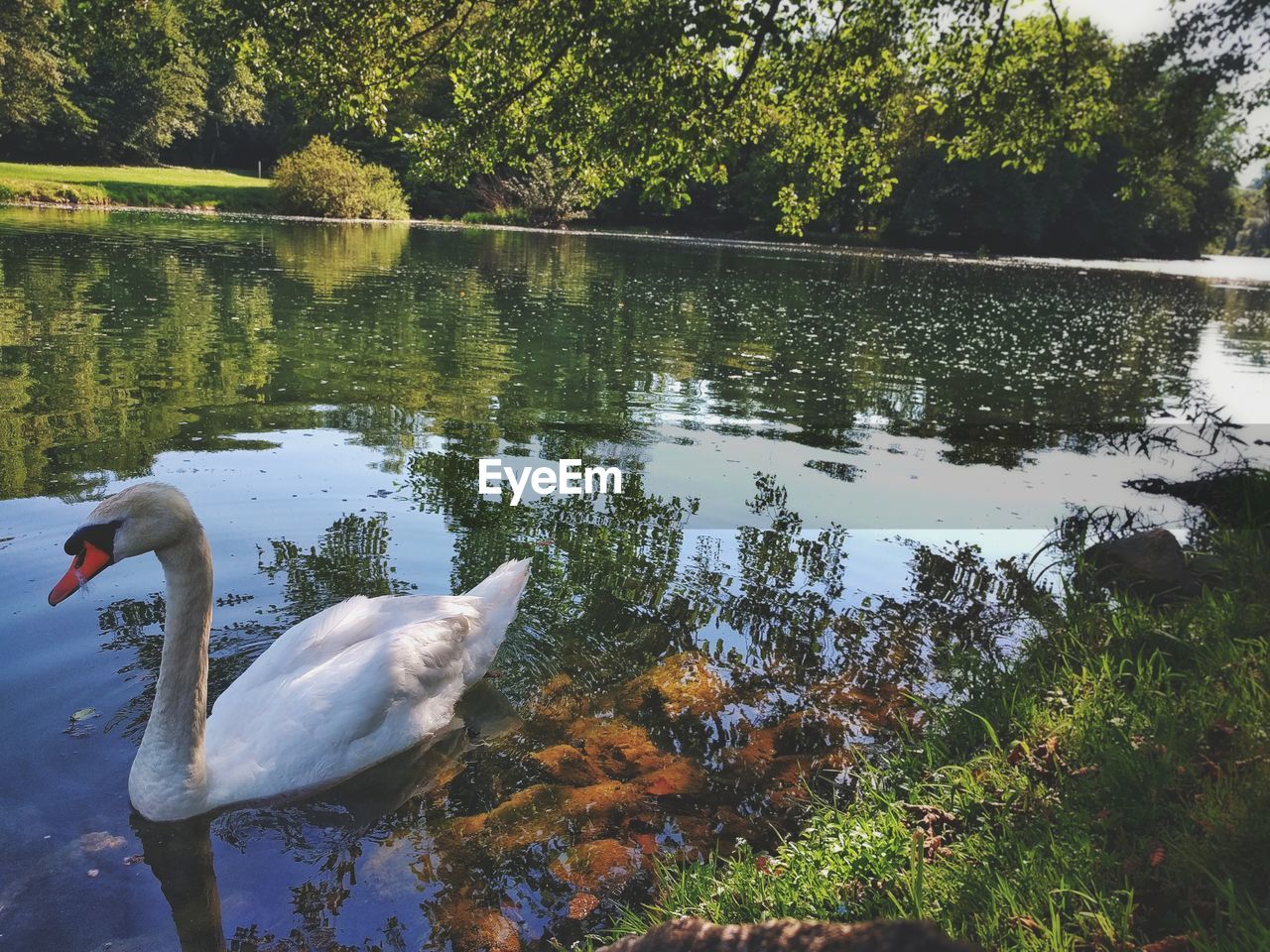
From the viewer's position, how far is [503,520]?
7805 millimetres

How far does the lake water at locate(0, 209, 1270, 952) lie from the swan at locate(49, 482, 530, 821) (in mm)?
181

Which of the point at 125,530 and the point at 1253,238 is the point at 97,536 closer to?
the point at 125,530

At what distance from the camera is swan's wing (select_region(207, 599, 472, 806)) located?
4219mm

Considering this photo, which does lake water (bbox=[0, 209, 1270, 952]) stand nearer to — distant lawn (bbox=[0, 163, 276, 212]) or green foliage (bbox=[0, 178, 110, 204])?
green foliage (bbox=[0, 178, 110, 204])

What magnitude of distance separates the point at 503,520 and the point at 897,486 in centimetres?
431

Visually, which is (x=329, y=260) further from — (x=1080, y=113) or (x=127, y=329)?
(x=1080, y=113)

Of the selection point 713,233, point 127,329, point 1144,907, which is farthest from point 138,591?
point 713,233

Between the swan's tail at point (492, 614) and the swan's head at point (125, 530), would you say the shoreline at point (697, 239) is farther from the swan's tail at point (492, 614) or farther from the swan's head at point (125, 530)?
the swan's head at point (125, 530)

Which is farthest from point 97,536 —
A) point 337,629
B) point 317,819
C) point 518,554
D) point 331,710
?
point 518,554

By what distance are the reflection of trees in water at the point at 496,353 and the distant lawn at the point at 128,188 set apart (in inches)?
635

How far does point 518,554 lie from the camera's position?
7172 mm

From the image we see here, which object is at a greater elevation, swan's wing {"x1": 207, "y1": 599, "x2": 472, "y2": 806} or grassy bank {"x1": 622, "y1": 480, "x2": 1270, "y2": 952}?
grassy bank {"x1": 622, "y1": 480, "x2": 1270, "y2": 952}

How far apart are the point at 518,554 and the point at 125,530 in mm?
3568

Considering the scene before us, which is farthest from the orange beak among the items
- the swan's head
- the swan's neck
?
the swan's neck
